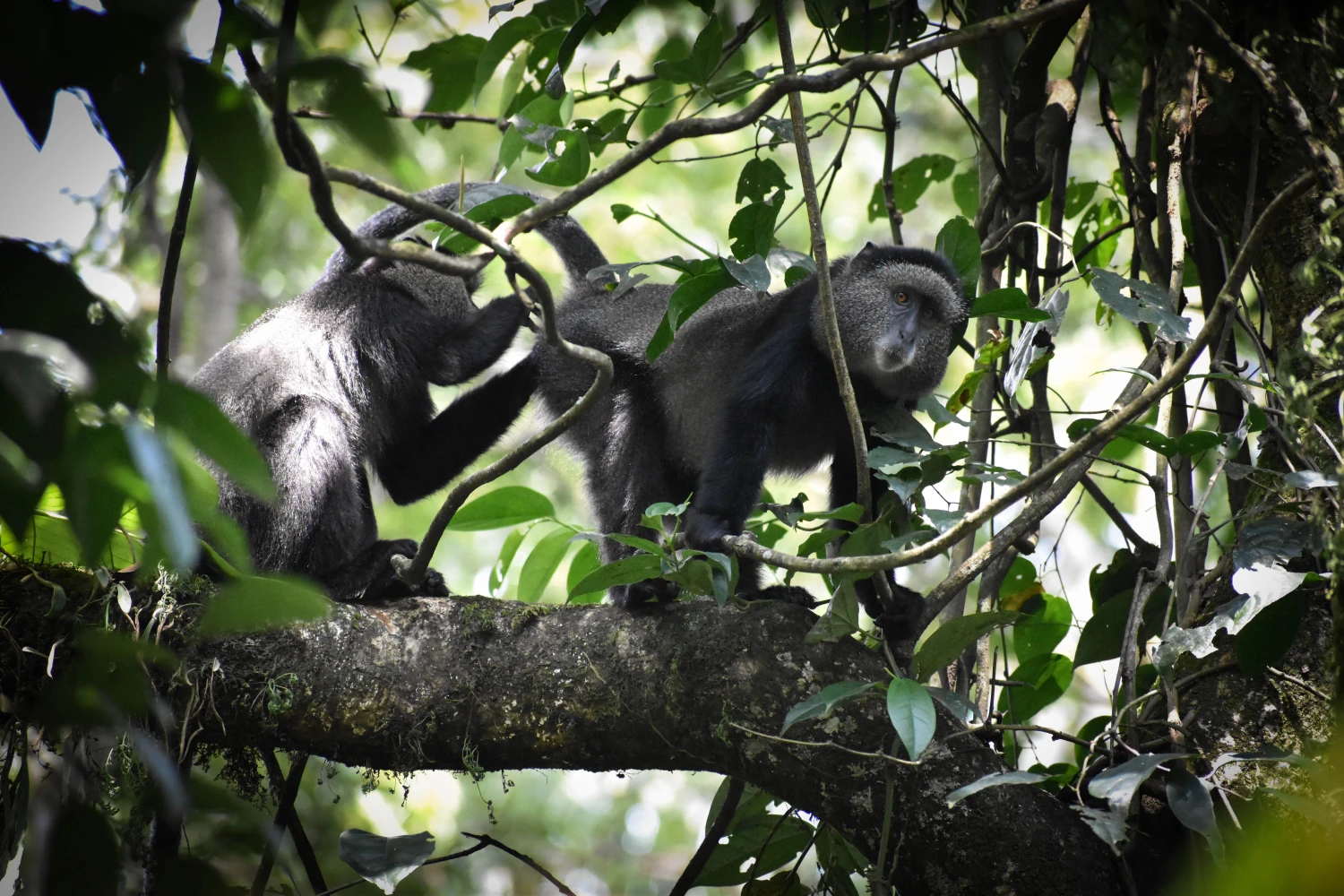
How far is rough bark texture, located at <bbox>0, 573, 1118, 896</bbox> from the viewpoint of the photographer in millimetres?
2689

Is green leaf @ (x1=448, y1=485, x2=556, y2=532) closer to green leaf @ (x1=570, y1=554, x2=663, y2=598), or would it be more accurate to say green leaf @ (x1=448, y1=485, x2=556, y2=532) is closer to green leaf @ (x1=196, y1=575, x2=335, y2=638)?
green leaf @ (x1=570, y1=554, x2=663, y2=598)

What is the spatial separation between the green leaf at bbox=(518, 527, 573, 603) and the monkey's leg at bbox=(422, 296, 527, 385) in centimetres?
115

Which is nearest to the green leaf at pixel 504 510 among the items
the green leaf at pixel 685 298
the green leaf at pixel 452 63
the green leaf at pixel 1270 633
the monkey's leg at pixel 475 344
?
the green leaf at pixel 685 298

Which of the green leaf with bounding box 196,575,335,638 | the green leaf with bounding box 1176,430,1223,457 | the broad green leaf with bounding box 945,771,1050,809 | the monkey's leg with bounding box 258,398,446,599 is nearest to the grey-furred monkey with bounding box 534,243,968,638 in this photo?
the monkey's leg with bounding box 258,398,446,599

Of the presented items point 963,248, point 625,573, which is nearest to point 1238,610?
point 963,248

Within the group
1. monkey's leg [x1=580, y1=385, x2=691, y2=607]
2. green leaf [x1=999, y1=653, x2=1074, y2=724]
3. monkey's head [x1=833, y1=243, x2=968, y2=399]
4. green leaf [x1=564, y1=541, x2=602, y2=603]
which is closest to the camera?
green leaf [x1=999, y1=653, x2=1074, y2=724]

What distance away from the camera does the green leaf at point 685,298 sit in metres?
2.84

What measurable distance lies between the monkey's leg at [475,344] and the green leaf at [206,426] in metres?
3.70

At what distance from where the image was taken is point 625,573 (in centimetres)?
278

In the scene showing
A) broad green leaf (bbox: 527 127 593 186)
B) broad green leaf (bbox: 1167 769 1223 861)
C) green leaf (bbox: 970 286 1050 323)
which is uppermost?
broad green leaf (bbox: 527 127 593 186)

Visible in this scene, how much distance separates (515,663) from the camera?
116 inches

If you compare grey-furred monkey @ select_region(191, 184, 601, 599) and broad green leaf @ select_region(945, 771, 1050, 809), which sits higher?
grey-furred monkey @ select_region(191, 184, 601, 599)

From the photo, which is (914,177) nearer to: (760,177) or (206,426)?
(760,177)

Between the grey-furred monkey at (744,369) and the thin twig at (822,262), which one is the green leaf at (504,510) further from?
the thin twig at (822,262)
